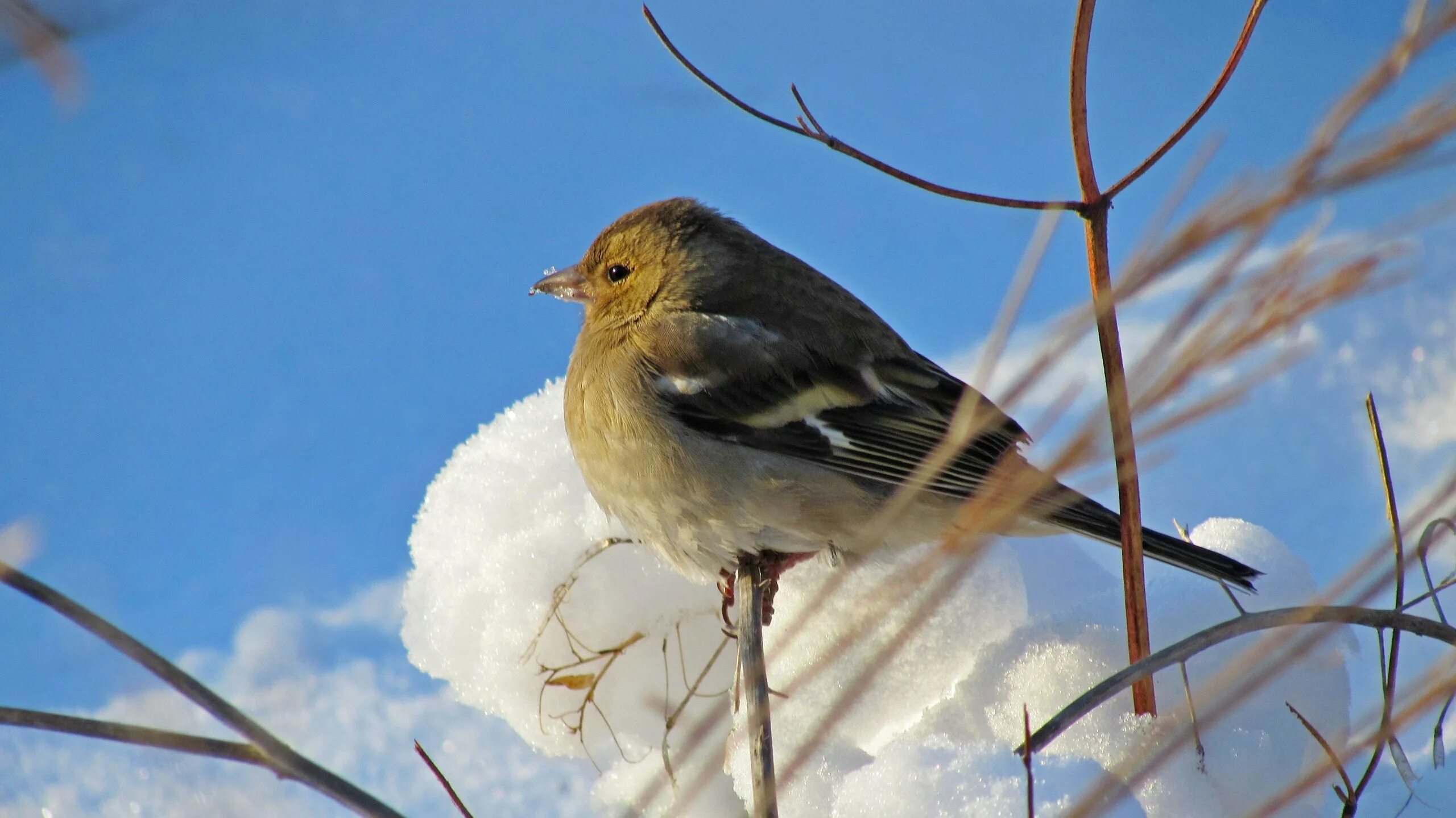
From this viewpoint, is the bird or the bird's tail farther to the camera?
the bird

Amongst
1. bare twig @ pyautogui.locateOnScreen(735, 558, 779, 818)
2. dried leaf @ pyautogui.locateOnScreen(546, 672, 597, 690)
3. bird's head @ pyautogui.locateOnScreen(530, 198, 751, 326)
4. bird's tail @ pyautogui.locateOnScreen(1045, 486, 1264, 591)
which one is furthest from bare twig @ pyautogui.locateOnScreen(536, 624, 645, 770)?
bird's tail @ pyautogui.locateOnScreen(1045, 486, 1264, 591)

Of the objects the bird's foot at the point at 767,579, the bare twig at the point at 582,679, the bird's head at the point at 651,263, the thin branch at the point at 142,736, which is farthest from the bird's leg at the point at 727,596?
the thin branch at the point at 142,736

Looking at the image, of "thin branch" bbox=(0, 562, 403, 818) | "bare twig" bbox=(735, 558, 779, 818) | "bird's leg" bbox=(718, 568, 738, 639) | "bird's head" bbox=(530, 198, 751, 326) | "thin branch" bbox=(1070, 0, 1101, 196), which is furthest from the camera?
"bird's head" bbox=(530, 198, 751, 326)

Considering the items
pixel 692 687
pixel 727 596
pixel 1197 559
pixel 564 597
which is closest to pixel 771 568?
pixel 727 596

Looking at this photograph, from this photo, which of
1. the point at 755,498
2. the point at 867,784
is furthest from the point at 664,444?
the point at 867,784

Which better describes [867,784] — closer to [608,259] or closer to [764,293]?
[764,293]

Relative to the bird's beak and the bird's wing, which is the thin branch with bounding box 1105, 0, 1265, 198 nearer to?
the bird's wing

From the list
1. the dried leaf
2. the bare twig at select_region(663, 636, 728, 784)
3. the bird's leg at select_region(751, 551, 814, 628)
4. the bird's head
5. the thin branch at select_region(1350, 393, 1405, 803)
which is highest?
the bird's head

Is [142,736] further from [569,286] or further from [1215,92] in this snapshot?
[569,286]
